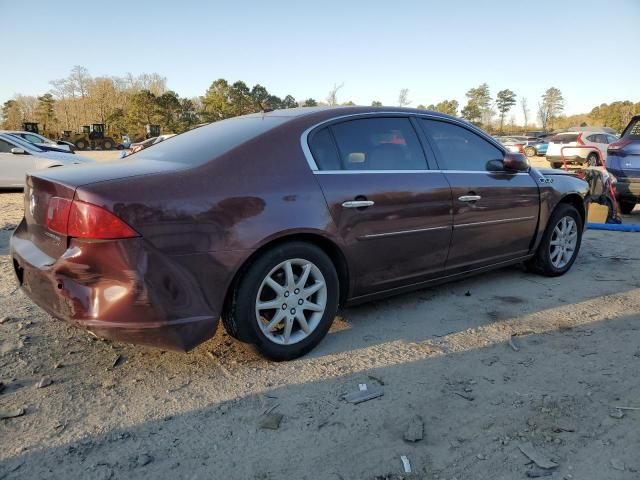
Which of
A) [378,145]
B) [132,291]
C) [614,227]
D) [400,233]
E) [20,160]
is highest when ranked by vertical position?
[378,145]

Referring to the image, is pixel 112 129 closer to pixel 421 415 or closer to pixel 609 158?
pixel 609 158

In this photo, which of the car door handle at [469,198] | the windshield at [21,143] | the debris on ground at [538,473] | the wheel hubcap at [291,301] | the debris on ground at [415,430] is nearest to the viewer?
the debris on ground at [538,473]

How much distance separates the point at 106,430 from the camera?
2377 millimetres

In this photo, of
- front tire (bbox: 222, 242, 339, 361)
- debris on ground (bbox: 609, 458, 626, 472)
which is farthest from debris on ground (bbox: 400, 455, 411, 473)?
front tire (bbox: 222, 242, 339, 361)

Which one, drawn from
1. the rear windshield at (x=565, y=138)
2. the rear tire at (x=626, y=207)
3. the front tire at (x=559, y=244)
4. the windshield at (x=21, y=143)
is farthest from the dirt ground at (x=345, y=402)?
the rear windshield at (x=565, y=138)

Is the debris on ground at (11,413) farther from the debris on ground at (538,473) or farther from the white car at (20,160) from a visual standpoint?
the white car at (20,160)

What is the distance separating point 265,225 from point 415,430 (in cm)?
133

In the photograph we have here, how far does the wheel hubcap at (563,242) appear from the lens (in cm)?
496

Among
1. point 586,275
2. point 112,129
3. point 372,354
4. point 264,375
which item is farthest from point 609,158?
point 112,129

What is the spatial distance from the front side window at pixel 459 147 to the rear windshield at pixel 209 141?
130cm

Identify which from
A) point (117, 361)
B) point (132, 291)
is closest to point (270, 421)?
point (132, 291)

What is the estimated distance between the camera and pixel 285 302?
302cm

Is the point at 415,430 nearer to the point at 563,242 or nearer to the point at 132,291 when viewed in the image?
the point at 132,291

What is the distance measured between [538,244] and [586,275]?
2.40ft
